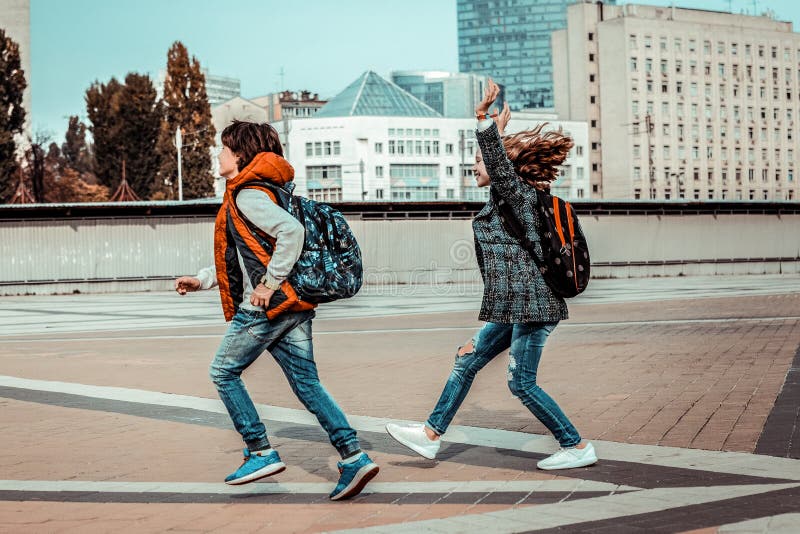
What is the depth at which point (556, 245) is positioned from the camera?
543cm

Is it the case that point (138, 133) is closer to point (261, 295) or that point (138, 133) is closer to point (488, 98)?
point (488, 98)

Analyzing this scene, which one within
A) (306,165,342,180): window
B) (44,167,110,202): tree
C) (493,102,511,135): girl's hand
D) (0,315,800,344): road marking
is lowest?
(0,315,800,344): road marking

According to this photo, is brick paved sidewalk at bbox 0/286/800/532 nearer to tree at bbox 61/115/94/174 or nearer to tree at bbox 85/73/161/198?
tree at bbox 85/73/161/198

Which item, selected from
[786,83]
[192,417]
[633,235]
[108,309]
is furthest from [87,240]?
[786,83]

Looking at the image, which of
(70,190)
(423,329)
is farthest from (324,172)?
(423,329)

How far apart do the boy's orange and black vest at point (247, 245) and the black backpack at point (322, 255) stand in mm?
43

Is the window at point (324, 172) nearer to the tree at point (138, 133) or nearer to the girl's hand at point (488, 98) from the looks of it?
the tree at point (138, 133)

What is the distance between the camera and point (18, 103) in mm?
59625

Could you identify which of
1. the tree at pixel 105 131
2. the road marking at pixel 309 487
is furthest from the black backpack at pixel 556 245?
the tree at pixel 105 131

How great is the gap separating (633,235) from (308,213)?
132 feet

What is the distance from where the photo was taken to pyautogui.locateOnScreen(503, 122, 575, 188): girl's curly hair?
557 cm

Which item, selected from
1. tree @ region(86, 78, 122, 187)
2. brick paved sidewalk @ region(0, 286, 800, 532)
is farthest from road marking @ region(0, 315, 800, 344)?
tree @ region(86, 78, 122, 187)

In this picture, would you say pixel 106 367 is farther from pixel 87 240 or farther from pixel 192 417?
pixel 87 240

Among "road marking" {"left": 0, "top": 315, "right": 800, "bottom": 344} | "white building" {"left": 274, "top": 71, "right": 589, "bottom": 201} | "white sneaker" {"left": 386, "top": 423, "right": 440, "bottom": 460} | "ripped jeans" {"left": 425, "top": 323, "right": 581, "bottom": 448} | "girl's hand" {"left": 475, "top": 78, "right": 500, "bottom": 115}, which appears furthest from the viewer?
"white building" {"left": 274, "top": 71, "right": 589, "bottom": 201}
